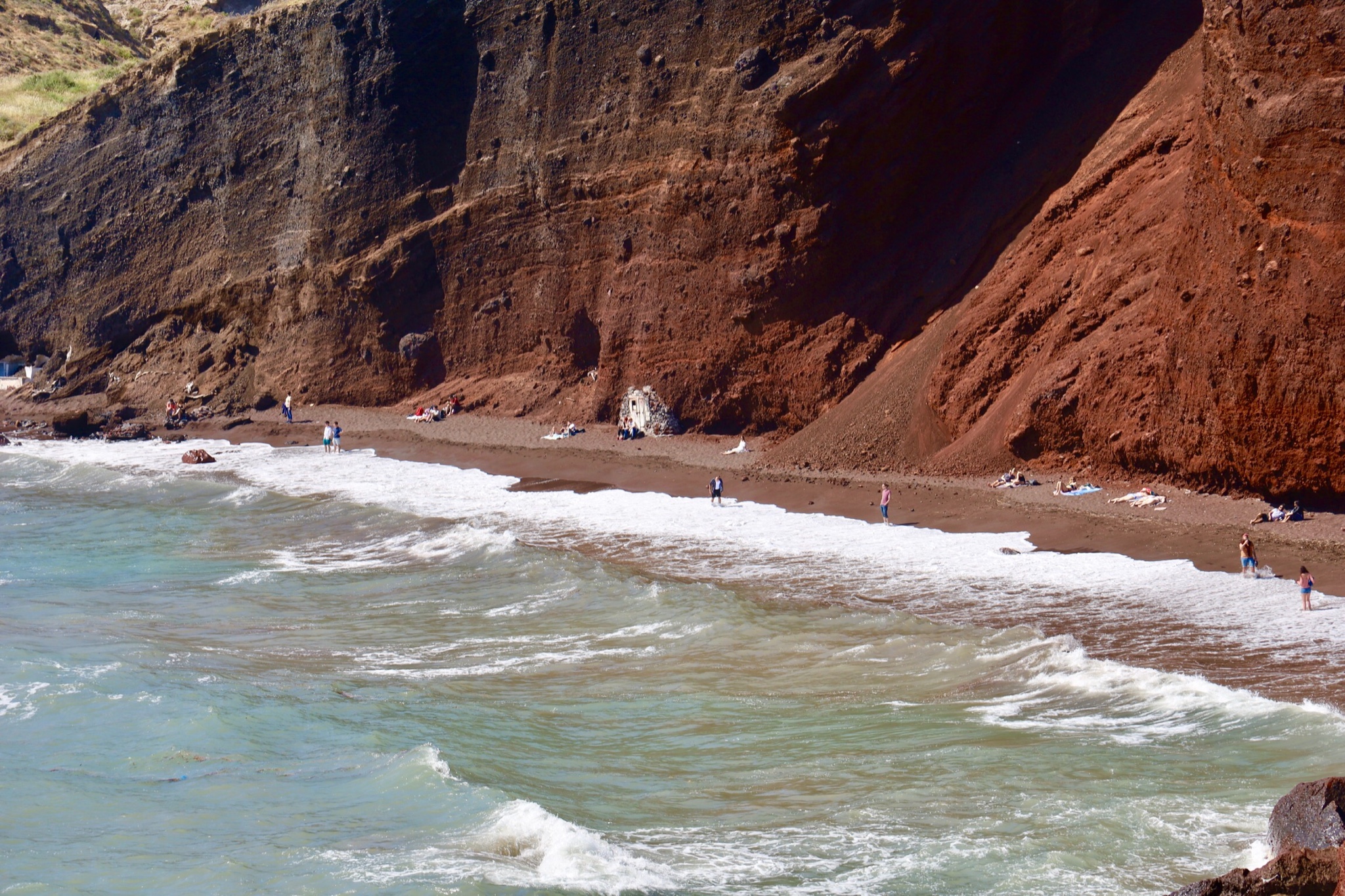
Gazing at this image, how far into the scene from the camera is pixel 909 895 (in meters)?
7.84

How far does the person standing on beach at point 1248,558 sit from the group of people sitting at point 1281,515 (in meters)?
2.09

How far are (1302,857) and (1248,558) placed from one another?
10068 millimetres

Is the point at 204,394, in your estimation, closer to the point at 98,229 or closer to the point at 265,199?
the point at 265,199

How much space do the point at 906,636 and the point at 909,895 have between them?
6262 mm

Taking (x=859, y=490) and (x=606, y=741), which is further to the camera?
(x=859, y=490)

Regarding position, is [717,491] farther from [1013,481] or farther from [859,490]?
[1013,481]

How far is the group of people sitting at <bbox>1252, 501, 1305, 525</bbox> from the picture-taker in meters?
16.8

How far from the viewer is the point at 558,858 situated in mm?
8469

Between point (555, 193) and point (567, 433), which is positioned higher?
point (555, 193)

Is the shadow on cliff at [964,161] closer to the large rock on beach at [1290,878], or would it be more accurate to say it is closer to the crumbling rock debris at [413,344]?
the crumbling rock debris at [413,344]

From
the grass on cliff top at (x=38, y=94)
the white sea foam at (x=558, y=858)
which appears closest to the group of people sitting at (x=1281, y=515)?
the white sea foam at (x=558, y=858)

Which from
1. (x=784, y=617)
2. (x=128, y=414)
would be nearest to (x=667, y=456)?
(x=784, y=617)

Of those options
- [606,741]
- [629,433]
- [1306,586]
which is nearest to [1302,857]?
[606,741]

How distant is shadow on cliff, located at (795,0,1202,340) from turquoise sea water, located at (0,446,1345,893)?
9.46 meters
